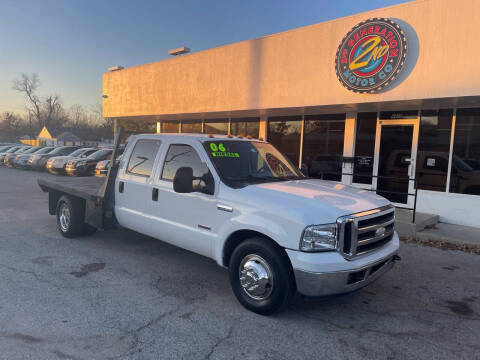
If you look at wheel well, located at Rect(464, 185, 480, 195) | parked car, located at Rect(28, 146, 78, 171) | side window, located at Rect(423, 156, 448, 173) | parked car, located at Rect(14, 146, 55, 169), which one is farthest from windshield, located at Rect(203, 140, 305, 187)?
parked car, located at Rect(14, 146, 55, 169)

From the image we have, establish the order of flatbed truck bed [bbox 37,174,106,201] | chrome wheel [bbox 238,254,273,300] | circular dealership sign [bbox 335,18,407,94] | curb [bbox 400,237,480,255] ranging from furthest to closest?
circular dealership sign [bbox 335,18,407,94], curb [bbox 400,237,480,255], flatbed truck bed [bbox 37,174,106,201], chrome wheel [bbox 238,254,273,300]

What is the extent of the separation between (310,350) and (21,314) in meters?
2.83

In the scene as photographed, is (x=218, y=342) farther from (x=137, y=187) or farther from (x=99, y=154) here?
(x=99, y=154)

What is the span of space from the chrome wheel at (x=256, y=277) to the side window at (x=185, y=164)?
1053mm

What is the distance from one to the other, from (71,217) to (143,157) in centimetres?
207

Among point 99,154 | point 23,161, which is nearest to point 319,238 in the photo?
point 99,154

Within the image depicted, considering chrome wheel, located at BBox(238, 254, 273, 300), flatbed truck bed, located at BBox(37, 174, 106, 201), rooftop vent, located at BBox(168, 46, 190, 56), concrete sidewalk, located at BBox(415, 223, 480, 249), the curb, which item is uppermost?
rooftop vent, located at BBox(168, 46, 190, 56)

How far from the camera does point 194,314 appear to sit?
365 centimetres

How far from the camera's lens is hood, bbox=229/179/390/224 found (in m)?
3.35

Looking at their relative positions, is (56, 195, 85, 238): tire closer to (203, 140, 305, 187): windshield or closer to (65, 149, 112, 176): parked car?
(203, 140, 305, 187): windshield

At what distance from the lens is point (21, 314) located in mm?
3521

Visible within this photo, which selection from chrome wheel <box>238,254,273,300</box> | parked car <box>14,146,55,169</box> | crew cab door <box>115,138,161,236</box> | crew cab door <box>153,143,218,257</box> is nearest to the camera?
chrome wheel <box>238,254,273,300</box>

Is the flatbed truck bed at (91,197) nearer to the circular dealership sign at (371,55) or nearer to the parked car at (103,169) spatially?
the parked car at (103,169)

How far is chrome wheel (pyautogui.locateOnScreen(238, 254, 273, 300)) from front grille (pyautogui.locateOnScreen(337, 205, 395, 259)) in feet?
2.59
